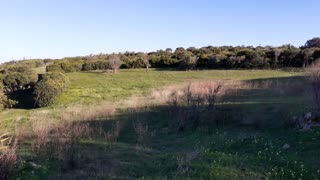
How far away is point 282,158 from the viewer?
559 inches

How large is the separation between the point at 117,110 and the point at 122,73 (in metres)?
23.9

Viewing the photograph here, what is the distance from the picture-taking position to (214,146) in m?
17.6

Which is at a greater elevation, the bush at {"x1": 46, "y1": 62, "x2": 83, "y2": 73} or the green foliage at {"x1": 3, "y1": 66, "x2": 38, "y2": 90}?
the bush at {"x1": 46, "y1": 62, "x2": 83, "y2": 73}

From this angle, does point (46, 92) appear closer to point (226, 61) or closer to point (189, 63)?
point (189, 63)

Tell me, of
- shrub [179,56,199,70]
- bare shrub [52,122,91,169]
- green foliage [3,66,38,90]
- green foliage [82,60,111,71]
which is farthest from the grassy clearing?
bare shrub [52,122,91,169]

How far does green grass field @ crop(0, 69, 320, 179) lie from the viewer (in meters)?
13.5

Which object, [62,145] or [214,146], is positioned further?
[214,146]

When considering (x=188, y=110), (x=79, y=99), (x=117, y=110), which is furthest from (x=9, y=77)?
(x=188, y=110)

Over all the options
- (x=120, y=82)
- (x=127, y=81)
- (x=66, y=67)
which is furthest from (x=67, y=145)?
(x=66, y=67)

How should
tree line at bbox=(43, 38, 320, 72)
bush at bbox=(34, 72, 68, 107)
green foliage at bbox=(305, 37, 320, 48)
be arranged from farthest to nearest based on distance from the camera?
green foliage at bbox=(305, 37, 320, 48) → tree line at bbox=(43, 38, 320, 72) → bush at bbox=(34, 72, 68, 107)

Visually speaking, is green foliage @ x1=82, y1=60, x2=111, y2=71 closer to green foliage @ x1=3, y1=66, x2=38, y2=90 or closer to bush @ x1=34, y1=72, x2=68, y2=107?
green foliage @ x1=3, y1=66, x2=38, y2=90

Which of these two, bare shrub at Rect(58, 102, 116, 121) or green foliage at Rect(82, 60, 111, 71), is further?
green foliage at Rect(82, 60, 111, 71)

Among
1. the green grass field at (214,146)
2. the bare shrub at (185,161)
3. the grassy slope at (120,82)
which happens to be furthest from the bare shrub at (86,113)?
the bare shrub at (185,161)

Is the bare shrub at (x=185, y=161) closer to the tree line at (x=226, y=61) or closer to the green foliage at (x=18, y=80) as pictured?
the tree line at (x=226, y=61)
